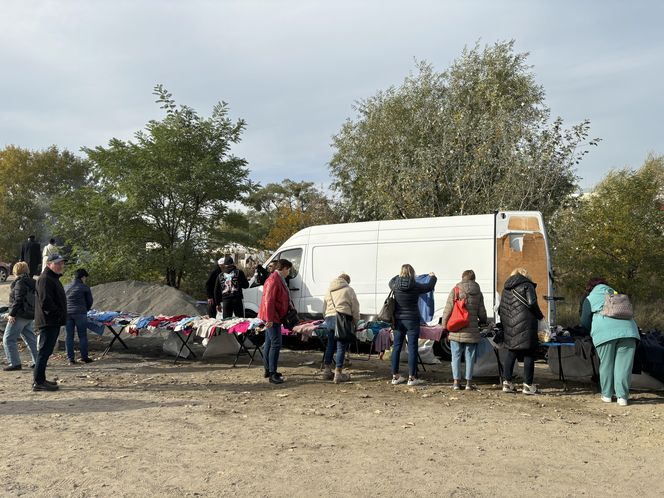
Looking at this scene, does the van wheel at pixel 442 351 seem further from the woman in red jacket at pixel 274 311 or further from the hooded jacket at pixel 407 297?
the woman in red jacket at pixel 274 311

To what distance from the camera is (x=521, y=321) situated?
7348 millimetres

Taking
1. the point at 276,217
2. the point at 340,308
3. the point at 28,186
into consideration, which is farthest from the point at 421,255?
the point at 28,186

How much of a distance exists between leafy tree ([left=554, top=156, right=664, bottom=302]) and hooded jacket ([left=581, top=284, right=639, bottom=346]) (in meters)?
8.68

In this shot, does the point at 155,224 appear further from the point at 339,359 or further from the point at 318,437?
the point at 318,437

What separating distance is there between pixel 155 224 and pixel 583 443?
12.6 meters

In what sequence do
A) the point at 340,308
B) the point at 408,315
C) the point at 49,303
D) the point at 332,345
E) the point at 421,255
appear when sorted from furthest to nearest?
the point at 421,255, the point at 332,345, the point at 340,308, the point at 408,315, the point at 49,303

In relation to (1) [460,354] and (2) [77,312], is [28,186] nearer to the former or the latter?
(2) [77,312]

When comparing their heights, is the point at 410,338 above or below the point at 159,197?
below

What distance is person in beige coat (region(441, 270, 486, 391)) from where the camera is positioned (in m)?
7.64

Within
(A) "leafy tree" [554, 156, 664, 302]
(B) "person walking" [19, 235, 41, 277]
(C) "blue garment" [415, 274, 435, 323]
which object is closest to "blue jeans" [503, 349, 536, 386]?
(C) "blue garment" [415, 274, 435, 323]

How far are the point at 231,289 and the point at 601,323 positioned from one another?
A: 595 centimetres

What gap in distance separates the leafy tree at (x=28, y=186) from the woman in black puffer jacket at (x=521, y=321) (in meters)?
37.0

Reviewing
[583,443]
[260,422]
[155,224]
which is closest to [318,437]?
[260,422]

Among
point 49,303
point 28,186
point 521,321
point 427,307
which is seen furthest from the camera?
point 28,186
